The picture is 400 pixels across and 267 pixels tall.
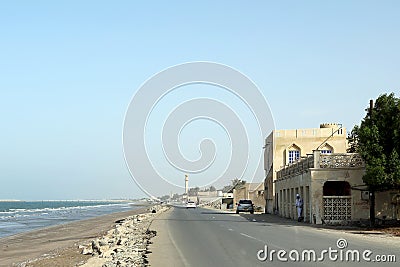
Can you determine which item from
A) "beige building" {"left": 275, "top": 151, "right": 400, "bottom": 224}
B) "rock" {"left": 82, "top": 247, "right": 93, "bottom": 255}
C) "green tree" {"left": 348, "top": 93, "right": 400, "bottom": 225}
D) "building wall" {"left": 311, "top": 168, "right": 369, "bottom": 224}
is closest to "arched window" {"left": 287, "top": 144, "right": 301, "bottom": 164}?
"beige building" {"left": 275, "top": 151, "right": 400, "bottom": 224}

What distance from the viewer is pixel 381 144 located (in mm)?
33531

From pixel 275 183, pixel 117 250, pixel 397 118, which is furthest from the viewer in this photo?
pixel 275 183

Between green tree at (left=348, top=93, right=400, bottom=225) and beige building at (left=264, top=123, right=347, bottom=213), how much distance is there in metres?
23.2

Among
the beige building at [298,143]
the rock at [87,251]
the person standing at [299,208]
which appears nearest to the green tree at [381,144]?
the person standing at [299,208]

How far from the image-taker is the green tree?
32.0 metres

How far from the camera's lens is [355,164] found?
37.8 metres

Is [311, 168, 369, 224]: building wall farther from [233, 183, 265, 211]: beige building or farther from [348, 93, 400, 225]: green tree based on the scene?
[233, 183, 265, 211]: beige building

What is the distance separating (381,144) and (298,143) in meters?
27.5

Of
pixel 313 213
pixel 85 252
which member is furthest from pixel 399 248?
pixel 313 213

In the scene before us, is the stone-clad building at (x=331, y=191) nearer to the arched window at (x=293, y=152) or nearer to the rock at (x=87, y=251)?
the arched window at (x=293, y=152)

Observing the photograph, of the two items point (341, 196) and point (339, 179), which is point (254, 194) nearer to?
point (341, 196)

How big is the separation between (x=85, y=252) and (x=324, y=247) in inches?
538

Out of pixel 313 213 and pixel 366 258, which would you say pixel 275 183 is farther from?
pixel 366 258

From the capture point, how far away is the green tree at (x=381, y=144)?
32.0 m
